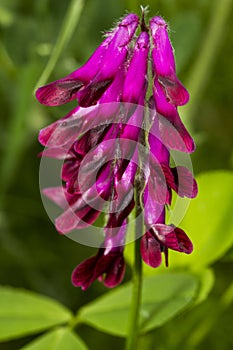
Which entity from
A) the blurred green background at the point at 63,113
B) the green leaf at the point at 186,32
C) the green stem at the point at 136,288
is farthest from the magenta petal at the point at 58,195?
the green leaf at the point at 186,32

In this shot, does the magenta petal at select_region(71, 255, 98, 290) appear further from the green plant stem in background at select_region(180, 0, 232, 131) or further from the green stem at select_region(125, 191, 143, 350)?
the green plant stem in background at select_region(180, 0, 232, 131)

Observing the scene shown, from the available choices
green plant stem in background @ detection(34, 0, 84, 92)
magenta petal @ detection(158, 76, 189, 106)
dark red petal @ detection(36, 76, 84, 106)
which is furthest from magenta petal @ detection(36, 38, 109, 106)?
green plant stem in background @ detection(34, 0, 84, 92)

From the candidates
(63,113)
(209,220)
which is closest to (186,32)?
(63,113)

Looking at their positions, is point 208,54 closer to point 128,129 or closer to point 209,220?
point 209,220

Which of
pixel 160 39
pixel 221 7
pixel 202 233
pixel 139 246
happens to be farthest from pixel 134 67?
pixel 221 7

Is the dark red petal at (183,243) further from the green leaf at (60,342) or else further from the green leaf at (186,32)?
the green leaf at (186,32)

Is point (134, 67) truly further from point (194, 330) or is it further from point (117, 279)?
point (194, 330)

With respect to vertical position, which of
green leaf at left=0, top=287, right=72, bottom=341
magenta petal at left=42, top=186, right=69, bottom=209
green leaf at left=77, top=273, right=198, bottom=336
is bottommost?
green leaf at left=0, top=287, right=72, bottom=341
